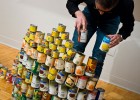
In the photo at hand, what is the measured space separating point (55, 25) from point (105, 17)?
1.17 metres

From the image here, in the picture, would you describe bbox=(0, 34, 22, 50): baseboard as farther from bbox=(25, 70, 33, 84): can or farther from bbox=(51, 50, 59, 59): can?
bbox=(51, 50, 59, 59): can

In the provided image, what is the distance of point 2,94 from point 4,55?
2.83 feet

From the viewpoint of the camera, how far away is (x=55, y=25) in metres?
2.91

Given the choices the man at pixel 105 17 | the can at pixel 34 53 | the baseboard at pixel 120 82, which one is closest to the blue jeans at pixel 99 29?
the man at pixel 105 17

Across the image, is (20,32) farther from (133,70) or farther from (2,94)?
(133,70)

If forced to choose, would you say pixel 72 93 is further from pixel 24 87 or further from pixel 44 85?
pixel 24 87

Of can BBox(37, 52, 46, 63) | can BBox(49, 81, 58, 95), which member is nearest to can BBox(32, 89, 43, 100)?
can BBox(49, 81, 58, 95)

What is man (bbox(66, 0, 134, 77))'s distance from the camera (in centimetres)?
159

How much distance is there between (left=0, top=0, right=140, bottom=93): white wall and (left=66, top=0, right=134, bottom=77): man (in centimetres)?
75

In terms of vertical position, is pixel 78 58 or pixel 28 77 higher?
pixel 78 58

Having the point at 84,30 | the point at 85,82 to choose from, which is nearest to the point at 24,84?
the point at 85,82

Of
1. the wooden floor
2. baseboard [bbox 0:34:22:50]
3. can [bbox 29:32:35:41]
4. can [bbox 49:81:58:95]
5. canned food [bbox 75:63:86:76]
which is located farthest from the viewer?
baseboard [bbox 0:34:22:50]

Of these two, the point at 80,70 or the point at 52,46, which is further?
the point at 52,46

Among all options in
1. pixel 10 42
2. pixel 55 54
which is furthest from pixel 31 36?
pixel 10 42
